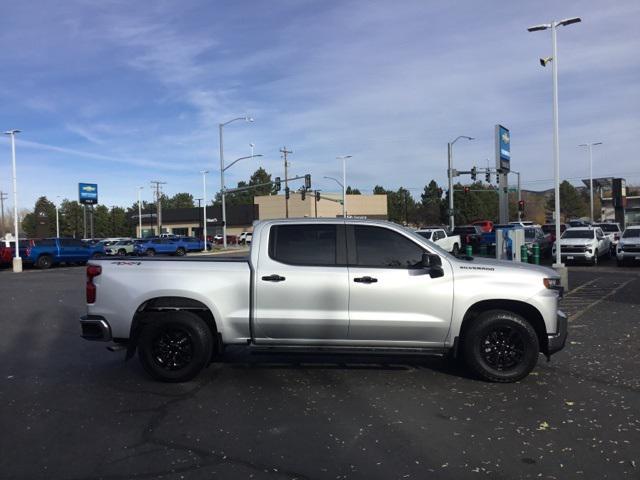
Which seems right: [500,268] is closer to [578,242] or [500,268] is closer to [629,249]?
[629,249]

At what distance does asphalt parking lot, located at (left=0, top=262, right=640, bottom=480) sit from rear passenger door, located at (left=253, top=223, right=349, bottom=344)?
1.94 feet

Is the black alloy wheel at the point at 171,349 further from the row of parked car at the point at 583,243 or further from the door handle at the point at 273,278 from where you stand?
the row of parked car at the point at 583,243

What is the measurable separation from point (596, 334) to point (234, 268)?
19.6 ft

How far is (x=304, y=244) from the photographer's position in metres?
6.26

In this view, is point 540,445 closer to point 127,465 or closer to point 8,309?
point 127,465

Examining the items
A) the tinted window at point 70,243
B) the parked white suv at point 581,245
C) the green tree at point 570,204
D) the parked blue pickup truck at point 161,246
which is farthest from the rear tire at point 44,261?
the green tree at point 570,204

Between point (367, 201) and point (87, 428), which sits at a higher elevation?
point (367, 201)

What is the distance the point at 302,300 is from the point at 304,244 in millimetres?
656

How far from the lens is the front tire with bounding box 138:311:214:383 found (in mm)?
6129

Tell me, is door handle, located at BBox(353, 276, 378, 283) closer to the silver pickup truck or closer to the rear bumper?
the silver pickup truck

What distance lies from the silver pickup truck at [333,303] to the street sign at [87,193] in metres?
59.6

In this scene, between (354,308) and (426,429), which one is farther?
(354,308)

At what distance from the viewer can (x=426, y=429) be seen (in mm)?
4754

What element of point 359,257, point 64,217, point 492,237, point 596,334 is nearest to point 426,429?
point 359,257
